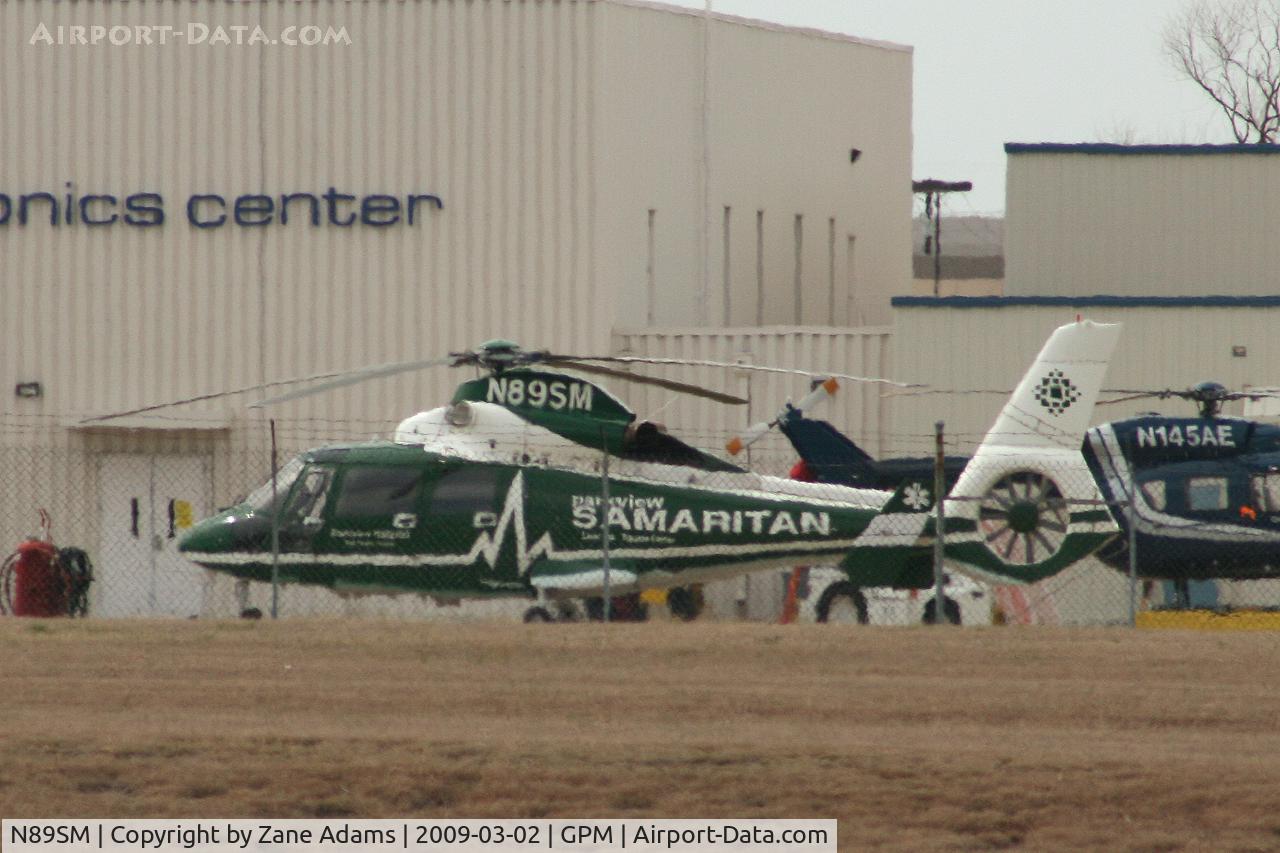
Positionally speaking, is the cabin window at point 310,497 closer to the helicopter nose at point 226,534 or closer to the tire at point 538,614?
the helicopter nose at point 226,534

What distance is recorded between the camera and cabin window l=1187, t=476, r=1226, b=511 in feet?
73.4

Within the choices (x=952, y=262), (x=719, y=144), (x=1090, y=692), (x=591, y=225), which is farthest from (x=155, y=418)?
(x=952, y=262)

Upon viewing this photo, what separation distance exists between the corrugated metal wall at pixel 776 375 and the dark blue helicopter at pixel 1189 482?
669 cm

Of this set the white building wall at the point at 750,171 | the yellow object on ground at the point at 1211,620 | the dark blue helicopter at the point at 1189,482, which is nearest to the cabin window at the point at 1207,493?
the dark blue helicopter at the point at 1189,482

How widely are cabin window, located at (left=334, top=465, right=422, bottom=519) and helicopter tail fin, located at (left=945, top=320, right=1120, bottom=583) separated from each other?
16.9 ft

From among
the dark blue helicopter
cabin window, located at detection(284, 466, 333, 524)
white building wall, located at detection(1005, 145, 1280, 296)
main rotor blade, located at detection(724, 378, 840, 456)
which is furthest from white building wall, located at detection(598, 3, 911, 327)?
cabin window, located at detection(284, 466, 333, 524)

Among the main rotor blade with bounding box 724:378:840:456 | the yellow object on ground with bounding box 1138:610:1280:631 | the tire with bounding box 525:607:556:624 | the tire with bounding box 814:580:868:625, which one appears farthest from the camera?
the tire with bounding box 814:580:868:625

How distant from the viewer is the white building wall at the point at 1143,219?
105 feet

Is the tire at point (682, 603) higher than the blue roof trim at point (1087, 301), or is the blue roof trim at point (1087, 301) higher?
the blue roof trim at point (1087, 301)

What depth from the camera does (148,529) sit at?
30.9 m

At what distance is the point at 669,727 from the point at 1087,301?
1567cm

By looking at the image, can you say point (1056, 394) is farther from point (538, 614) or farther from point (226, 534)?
point (226, 534)

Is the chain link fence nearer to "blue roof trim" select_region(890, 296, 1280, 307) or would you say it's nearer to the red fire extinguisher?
the red fire extinguisher
